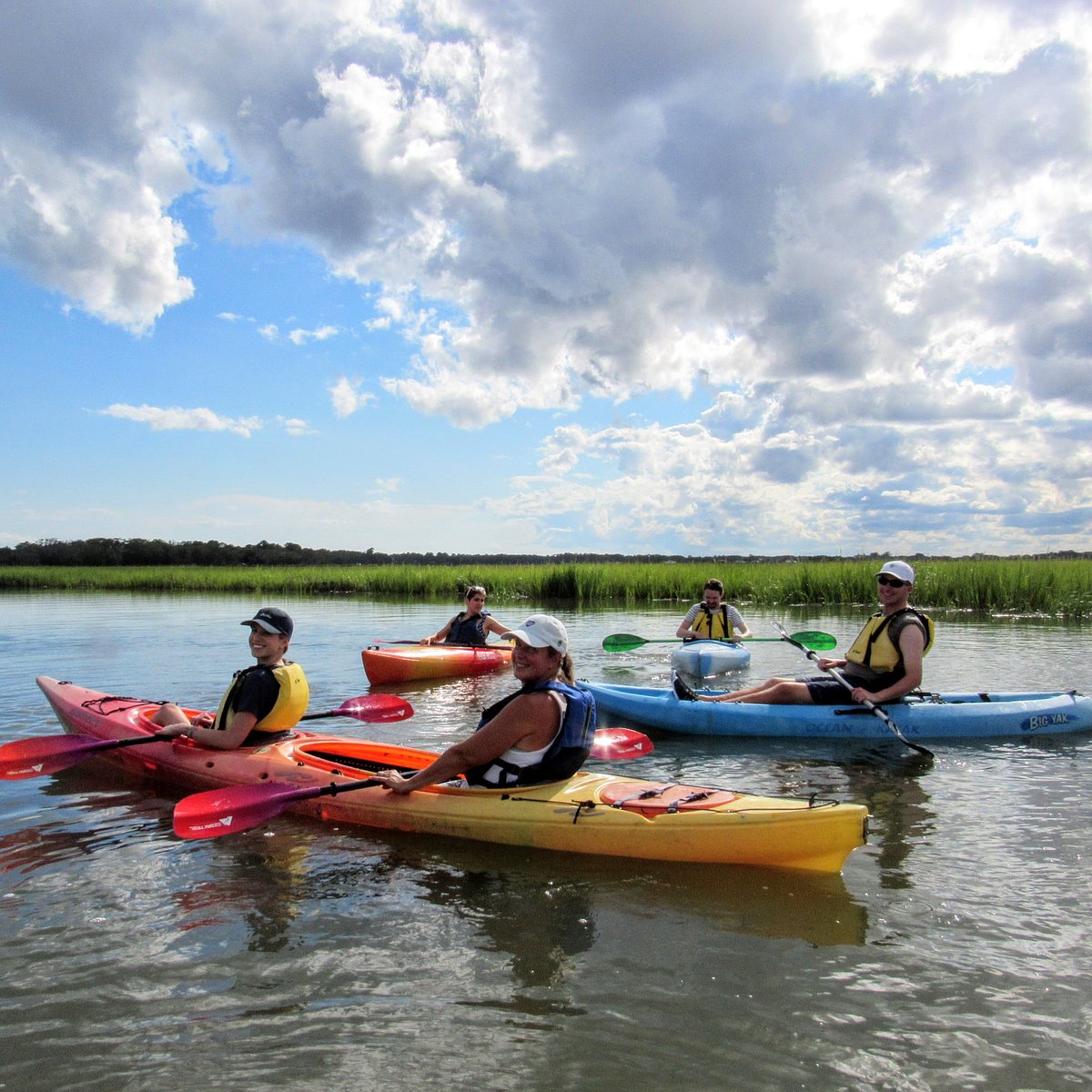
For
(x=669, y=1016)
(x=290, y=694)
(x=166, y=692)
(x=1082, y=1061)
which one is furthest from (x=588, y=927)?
(x=166, y=692)

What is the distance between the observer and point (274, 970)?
321 cm

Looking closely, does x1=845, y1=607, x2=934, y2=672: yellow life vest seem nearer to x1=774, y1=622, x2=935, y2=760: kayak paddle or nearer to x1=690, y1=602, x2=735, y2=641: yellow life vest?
x1=774, y1=622, x2=935, y2=760: kayak paddle

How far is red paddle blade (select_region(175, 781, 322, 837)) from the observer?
4.39 metres

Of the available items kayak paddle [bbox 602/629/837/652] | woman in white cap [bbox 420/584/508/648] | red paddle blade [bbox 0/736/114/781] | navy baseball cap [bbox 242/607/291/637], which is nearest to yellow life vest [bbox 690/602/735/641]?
kayak paddle [bbox 602/629/837/652]

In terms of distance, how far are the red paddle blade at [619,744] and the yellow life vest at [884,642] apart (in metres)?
2.26

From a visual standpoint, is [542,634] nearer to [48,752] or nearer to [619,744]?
[619,744]

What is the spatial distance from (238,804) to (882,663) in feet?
16.3

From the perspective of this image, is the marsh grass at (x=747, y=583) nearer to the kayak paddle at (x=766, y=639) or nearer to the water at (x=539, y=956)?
the kayak paddle at (x=766, y=639)

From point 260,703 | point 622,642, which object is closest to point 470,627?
point 622,642

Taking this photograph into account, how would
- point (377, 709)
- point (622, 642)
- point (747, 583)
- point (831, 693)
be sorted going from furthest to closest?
point (747, 583)
point (622, 642)
point (831, 693)
point (377, 709)

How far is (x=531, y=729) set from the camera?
4.35 m

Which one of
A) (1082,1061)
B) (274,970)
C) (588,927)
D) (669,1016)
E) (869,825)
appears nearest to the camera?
(1082,1061)

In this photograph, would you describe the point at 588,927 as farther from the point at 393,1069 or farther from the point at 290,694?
the point at 290,694

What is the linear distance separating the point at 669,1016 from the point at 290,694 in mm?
3476
